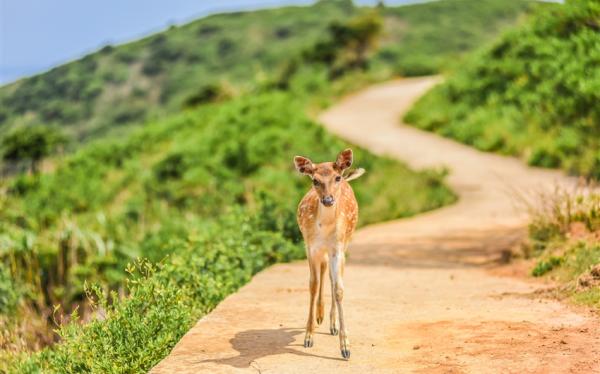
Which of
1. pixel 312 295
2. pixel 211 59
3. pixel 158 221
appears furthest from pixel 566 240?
pixel 211 59

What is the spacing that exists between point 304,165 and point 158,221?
51.2ft

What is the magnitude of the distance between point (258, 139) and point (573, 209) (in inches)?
641

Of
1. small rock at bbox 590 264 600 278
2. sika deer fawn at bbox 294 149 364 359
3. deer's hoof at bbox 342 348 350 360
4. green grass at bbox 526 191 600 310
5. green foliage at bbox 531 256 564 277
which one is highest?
sika deer fawn at bbox 294 149 364 359

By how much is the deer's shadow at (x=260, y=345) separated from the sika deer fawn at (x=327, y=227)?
0.21 metres

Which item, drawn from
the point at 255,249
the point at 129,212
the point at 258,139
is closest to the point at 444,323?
the point at 255,249

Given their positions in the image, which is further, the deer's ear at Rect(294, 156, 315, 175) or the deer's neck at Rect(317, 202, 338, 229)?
the deer's neck at Rect(317, 202, 338, 229)

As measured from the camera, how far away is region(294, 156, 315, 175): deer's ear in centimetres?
678

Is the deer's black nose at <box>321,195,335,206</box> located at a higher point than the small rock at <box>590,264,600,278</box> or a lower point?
higher

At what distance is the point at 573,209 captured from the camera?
38.0 ft

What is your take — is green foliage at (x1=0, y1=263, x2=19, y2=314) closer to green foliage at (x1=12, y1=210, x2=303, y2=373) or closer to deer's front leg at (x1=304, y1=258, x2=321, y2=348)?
green foliage at (x1=12, y1=210, x2=303, y2=373)

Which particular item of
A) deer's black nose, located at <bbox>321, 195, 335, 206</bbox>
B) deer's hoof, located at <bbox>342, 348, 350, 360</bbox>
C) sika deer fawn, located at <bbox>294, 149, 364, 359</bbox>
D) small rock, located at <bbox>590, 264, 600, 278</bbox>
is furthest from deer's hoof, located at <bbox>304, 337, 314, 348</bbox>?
small rock, located at <bbox>590, 264, 600, 278</bbox>

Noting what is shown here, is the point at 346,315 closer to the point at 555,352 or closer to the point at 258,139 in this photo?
the point at 555,352

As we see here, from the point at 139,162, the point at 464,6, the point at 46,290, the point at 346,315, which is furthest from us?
the point at 464,6

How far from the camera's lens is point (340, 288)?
22.4 ft
